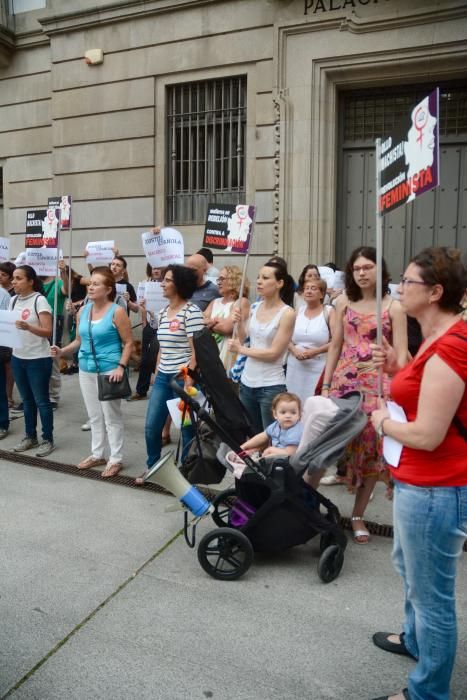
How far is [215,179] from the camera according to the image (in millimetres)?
10328

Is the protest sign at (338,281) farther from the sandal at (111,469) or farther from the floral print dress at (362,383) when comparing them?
the sandal at (111,469)

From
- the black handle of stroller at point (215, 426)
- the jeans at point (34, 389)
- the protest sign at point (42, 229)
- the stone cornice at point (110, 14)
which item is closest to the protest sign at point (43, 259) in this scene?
the protest sign at point (42, 229)

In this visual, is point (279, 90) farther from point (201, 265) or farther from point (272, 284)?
point (272, 284)

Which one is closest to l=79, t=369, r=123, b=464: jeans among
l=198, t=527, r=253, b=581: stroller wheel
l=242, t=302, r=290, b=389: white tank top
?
l=242, t=302, r=290, b=389: white tank top

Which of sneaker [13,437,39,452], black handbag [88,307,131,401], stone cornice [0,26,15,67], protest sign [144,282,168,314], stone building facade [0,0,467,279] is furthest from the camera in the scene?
stone cornice [0,26,15,67]

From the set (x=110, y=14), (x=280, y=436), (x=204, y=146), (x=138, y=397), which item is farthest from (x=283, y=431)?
(x=110, y=14)

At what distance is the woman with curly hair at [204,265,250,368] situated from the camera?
18.4 feet

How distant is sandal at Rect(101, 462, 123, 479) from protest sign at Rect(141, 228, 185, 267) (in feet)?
8.17

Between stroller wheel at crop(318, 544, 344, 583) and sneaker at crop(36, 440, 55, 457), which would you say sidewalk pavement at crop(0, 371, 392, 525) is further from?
stroller wheel at crop(318, 544, 344, 583)

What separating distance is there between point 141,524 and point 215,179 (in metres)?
7.35

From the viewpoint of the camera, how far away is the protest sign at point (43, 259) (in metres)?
7.17

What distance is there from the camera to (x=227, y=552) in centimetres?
354

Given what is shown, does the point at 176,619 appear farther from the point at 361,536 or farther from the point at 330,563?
the point at 361,536

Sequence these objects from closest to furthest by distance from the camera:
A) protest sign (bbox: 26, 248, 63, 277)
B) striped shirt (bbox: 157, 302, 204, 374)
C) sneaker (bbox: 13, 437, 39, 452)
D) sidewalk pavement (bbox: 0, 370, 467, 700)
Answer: sidewalk pavement (bbox: 0, 370, 467, 700) < striped shirt (bbox: 157, 302, 204, 374) < sneaker (bbox: 13, 437, 39, 452) < protest sign (bbox: 26, 248, 63, 277)
